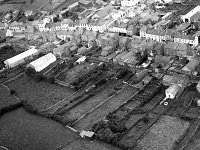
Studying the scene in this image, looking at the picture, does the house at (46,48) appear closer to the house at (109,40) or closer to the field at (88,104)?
the house at (109,40)

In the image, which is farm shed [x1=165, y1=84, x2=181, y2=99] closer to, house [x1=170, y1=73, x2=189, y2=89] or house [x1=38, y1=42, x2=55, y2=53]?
house [x1=170, y1=73, x2=189, y2=89]

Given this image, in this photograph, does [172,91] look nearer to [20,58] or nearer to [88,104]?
[88,104]

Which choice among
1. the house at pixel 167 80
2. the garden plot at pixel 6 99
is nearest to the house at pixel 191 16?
the house at pixel 167 80

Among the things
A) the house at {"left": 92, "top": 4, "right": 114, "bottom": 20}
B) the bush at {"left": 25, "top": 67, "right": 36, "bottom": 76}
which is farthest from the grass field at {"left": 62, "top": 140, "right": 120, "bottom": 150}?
the house at {"left": 92, "top": 4, "right": 114, "bottom": 20}

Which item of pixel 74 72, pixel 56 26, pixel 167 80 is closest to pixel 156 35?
pixel 167 80

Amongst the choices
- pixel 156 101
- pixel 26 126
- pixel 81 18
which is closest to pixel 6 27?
pixel 81 18

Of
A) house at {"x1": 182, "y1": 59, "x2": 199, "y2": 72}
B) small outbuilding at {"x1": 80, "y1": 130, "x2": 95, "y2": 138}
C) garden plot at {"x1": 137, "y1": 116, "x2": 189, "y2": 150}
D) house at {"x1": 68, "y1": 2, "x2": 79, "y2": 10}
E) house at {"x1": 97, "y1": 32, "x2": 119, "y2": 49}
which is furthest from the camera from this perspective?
house at {"x1": 68, "y1": 2, "x2": 79, "y2": 10}
